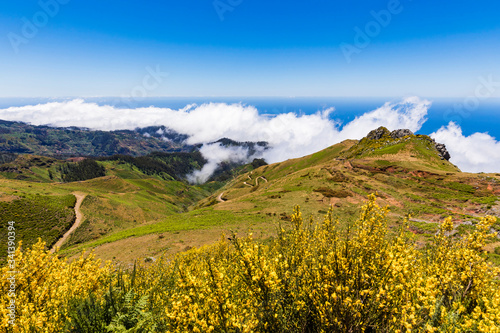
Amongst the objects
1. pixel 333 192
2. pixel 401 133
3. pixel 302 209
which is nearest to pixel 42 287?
pixel 302 209

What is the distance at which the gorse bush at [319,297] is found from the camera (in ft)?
20.3

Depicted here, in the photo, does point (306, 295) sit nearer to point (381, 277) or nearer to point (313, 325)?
point (313, 325)

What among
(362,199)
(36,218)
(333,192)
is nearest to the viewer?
(362,199)

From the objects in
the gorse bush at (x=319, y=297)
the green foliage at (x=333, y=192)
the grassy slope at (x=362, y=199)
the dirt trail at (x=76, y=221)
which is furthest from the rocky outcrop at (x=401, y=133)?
the dirt trail at (x=76, y=221)

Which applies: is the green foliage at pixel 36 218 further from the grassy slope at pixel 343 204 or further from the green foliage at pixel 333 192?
the green foliage at pixel 333 192

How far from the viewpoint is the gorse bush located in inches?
243

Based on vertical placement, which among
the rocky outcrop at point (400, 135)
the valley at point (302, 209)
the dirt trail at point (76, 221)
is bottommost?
the dirt trail at point (76, 221)

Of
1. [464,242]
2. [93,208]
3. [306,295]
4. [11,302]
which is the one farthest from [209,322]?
[93,208]

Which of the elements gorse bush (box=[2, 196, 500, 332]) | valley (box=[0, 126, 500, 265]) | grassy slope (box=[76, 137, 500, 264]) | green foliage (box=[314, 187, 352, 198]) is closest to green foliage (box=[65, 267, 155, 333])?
gorse bush (box=[2, 196, 500, 332])

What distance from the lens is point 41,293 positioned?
10750mm

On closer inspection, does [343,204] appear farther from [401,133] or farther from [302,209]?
[401,133]

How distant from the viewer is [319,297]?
24.4 feet

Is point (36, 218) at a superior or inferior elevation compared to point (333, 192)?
inferior

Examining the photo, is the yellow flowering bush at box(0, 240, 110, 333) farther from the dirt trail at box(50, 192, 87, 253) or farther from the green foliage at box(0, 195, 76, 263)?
the green foliage at box(0, 195, 76, 263)
